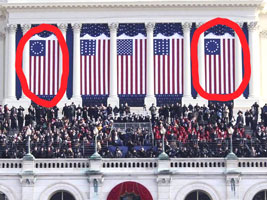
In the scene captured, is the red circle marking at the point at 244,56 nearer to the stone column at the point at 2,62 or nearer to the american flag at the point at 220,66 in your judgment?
the american flag at the point at 220,66

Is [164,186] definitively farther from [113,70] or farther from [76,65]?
[76,65]

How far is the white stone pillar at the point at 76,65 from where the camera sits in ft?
445

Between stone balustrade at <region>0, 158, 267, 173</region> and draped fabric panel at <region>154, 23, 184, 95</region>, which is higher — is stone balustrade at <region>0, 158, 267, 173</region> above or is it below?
below

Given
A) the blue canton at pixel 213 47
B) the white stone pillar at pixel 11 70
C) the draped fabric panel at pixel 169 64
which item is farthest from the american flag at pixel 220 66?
the white stone pillar at pixel 11 70

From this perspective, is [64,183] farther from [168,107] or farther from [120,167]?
[168,107]

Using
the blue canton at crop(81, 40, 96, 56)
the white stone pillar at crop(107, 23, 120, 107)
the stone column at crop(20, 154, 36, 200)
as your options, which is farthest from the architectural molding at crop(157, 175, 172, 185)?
the blue canton at crop(81, 40, 96, 56)

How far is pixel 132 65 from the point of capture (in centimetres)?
13650

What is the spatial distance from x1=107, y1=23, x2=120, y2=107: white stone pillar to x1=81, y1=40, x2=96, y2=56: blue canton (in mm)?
2011

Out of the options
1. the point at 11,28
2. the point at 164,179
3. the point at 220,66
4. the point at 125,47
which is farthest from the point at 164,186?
the point at 11,28

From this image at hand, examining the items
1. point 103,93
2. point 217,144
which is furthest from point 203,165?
point 103,93

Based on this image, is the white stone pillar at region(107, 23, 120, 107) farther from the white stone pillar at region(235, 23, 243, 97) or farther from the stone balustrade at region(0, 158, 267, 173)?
the stone balustrade at region(0, 158, 267, 173)

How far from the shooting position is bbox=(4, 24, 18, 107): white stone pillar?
135750 mm

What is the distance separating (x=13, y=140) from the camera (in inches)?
4198

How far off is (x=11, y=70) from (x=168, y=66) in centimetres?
1726
